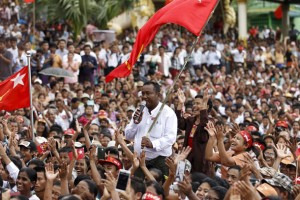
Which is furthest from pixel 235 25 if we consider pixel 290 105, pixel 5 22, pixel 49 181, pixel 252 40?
pixel 49 181

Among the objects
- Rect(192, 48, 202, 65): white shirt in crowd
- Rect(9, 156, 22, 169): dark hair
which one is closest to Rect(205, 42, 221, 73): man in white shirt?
Rect(192, 48, 202, 65): white shirt in crowd

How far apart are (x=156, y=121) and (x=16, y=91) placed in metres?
2.81

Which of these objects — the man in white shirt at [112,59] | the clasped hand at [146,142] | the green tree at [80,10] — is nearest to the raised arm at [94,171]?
the clasped hand at [146,142]

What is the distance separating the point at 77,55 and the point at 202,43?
25.4 feet

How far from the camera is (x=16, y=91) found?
13.9m

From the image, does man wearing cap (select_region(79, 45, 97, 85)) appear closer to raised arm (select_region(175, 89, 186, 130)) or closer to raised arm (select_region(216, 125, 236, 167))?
raised arm (select_region(175, 89, 186, 130))

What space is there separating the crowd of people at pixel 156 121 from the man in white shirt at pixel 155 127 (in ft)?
0.04

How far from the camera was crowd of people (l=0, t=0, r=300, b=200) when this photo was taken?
10.4 m

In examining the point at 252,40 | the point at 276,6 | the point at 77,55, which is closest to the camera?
the point at 77,55

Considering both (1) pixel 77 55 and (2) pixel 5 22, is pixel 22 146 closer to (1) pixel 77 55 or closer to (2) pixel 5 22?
(1) pixel 77 55

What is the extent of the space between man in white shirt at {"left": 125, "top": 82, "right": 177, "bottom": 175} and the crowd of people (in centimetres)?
1

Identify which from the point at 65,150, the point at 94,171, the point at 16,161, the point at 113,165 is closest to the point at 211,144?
the point at 113,165

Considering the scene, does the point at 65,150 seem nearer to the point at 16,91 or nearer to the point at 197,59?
the point at 16,91

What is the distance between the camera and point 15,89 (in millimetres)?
13898
